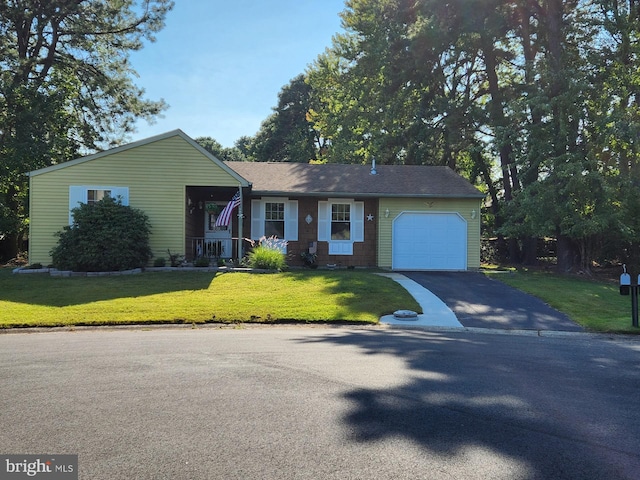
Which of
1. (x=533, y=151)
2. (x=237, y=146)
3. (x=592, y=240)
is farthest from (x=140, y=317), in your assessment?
(x=237, y=146)

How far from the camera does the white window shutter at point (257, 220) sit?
1875 cm

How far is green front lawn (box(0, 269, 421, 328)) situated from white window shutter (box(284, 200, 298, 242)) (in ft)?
10.0

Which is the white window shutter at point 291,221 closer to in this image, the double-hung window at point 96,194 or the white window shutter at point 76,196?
the double-hung window at point 96,194

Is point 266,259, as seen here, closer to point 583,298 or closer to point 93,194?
point 93,194

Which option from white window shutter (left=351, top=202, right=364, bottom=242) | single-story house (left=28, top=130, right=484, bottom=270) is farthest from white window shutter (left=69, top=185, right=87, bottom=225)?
white window shutter (left=351, top=202, right=364, bottom=242)

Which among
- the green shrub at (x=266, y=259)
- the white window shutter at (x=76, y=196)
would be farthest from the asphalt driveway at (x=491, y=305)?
the white window shutter at (x=76, y=196)

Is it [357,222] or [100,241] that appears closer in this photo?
[100,241]

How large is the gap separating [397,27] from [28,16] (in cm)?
1770

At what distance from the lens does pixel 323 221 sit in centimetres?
1897

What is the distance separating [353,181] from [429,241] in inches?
161

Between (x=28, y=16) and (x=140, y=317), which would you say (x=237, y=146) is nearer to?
(x=28, y=16)

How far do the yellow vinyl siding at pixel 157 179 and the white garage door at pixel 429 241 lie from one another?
7.10m

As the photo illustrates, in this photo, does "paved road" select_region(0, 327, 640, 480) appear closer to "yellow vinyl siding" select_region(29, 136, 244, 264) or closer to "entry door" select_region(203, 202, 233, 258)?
"yellow vinyl siding" select_region(29, 136, 244, 264)

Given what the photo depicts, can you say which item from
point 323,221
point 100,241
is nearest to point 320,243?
point 323,221
